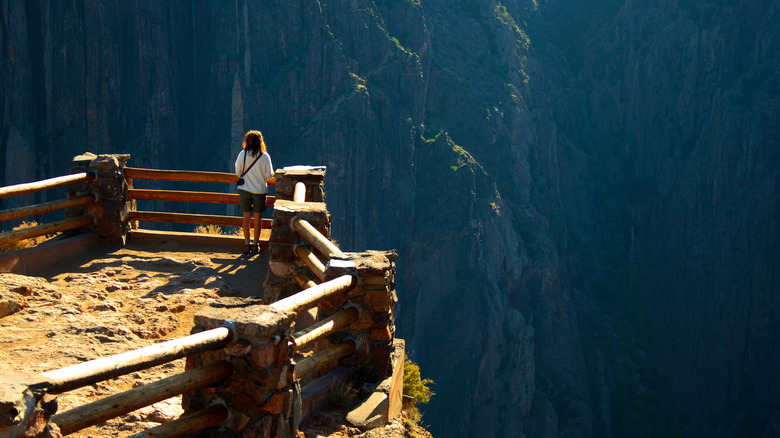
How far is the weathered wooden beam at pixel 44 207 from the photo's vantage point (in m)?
7.78

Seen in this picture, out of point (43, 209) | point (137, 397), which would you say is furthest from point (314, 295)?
point (43, 209)

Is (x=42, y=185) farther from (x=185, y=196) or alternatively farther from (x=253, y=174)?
(x=253, y=174)

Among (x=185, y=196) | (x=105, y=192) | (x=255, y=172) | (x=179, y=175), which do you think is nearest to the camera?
(x=255, y=172)

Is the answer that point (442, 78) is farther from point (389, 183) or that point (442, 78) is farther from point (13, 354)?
point (13, 354)

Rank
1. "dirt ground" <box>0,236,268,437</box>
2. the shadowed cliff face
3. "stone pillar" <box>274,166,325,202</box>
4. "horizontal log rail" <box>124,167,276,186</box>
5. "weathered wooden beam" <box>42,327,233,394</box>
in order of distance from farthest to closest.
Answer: the shadowed cliff face → "horizontal log rail" <box>124,167,276,186</box> → "stone pillar" <box>274,166,325,202</box> → "dirt ground" <box>0,236,268,437</box> → "weathered wooden beam" <box>42,327,233,394</box>

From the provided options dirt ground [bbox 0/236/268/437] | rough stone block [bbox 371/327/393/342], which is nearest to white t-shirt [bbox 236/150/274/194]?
dirt ground [bbox 0/236/268/437]

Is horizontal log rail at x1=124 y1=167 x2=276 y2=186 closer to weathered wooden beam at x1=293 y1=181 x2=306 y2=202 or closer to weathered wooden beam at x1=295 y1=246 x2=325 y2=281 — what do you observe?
weathered wooden beam at x1=293 y1=181 x2=306 y2=202

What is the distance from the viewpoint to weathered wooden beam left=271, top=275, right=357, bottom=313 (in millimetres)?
4406

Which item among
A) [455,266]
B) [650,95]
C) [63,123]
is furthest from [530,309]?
[63,123]

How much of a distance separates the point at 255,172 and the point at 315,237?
8.65 feet

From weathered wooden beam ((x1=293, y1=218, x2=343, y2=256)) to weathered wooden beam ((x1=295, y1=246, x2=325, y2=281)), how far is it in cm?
17

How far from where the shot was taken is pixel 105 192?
9172mm

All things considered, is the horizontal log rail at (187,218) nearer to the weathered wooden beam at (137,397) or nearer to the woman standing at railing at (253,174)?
the woman standing at railing at (253,174)

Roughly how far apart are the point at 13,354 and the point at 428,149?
6447 cm
